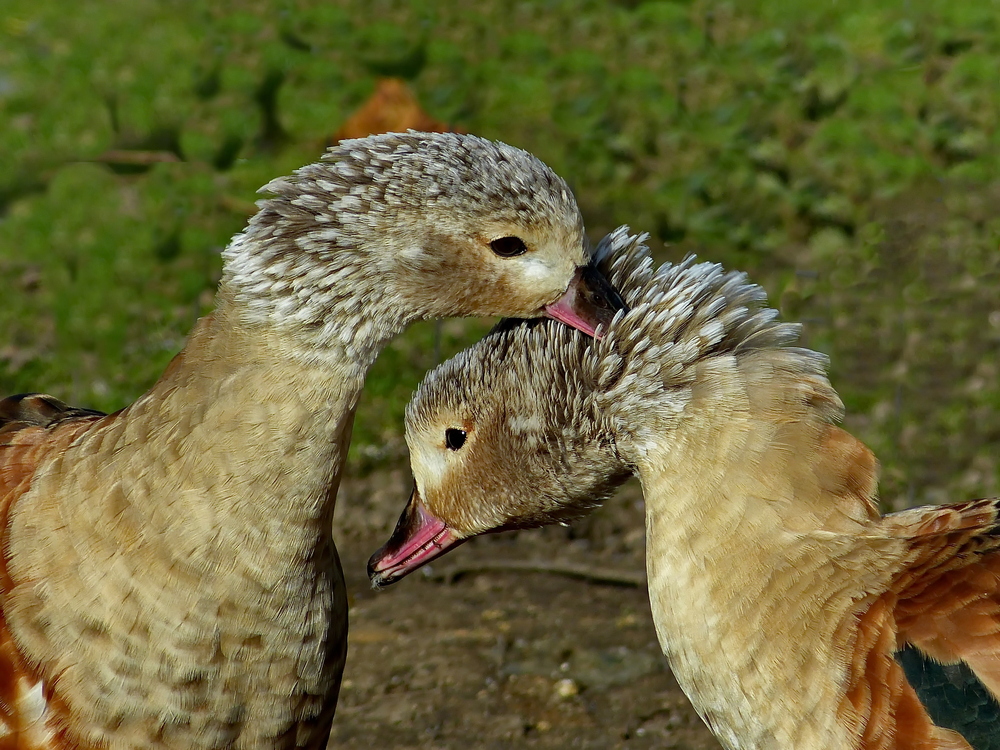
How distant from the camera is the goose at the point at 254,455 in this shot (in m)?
2.58

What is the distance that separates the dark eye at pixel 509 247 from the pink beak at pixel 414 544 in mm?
848

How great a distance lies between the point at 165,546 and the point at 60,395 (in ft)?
10.8

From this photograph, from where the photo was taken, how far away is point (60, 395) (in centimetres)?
561

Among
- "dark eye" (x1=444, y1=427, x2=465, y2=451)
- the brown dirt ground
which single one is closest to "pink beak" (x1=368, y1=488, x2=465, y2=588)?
"dark eye" (x1=444, y1=427, x2=465, y2=451)

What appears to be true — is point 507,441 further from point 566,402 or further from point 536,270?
point 536,270

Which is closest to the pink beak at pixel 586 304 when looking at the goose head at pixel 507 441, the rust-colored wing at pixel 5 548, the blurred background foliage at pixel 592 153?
the goose head at pixel 507 441

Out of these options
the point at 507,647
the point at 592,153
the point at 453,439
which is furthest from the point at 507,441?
the point at 592,153

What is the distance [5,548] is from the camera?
279 cm

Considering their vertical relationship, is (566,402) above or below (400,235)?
below

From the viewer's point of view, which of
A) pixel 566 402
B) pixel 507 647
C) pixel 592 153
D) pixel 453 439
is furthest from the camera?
pixel 592 153

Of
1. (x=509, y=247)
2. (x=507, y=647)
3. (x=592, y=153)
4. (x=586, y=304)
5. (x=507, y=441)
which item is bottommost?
(x=507, y=647)

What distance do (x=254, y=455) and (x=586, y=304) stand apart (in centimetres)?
85

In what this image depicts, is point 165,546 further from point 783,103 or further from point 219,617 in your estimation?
point 783,103

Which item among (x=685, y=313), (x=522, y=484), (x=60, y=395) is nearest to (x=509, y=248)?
(x=685, y=313)
